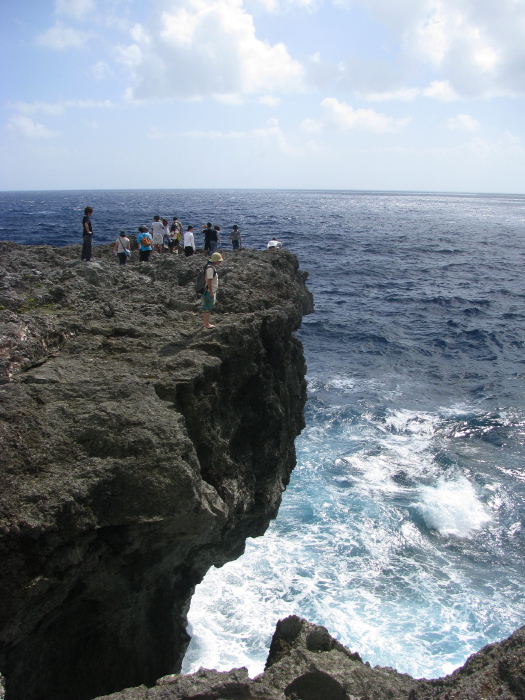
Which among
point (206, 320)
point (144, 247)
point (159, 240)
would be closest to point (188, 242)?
point (159, 240)

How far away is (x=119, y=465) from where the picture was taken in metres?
6.80

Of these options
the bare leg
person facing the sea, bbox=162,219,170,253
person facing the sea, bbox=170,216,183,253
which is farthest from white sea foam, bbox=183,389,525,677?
person facing the sea, bbox=162,219,170,253

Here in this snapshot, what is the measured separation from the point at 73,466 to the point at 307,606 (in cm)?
877

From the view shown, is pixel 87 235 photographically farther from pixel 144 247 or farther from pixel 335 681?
pixel 335 681

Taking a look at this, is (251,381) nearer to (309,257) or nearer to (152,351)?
(152,351)

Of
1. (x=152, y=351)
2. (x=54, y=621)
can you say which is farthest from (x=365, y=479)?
(x=54, y=621)

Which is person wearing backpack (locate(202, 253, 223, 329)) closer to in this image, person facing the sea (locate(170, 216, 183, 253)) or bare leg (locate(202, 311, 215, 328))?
bare leg (locate(202, 311, 215, 328))

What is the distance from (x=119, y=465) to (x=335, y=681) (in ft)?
12.8

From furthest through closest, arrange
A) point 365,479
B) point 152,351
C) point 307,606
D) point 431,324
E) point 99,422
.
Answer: point 431,324 → point 365,479 → point 307,606 → point 152,351 → point 99,422

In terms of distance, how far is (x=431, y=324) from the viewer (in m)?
34.8

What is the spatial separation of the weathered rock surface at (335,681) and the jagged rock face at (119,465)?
1592 millimetres

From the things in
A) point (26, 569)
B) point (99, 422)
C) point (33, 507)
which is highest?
point (99, 422)

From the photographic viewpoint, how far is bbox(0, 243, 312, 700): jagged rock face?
247 inches

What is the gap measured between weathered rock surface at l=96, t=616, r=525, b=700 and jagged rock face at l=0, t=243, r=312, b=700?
159cm
